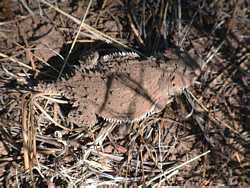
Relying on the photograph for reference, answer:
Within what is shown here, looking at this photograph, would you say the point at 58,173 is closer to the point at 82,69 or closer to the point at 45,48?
the point at 82,69

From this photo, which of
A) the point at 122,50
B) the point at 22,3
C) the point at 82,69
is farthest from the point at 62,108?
the point at 22,3

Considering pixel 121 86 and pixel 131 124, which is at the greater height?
pixel 121 86

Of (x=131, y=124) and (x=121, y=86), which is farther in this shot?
(x=131, y=124)

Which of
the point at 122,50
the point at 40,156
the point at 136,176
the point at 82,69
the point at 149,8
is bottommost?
the point at 136,176

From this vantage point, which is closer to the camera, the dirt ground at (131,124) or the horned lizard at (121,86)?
the horned lizard at (121,86)
